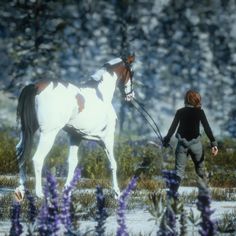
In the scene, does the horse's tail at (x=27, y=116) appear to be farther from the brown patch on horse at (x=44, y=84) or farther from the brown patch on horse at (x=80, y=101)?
the brown patch on horse at (x=80, y=101)

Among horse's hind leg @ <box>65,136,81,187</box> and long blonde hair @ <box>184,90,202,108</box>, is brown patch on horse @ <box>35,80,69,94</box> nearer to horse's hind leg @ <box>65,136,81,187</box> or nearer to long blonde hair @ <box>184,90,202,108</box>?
horse's hind leg @ <box>65,136,81,187</box>

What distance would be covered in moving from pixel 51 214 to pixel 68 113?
586 centimetres

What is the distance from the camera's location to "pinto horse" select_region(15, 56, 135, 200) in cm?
885

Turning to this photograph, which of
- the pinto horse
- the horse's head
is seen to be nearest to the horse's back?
the pinto horse

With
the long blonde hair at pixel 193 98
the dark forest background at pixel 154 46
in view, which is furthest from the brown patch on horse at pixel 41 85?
the dark forest background at pixel 154 46

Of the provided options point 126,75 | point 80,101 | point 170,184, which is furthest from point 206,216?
point 126,75

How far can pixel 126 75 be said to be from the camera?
1034cm

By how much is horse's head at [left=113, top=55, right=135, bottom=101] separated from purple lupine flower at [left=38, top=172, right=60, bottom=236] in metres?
7.06

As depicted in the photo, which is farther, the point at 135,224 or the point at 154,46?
the point at 154,46

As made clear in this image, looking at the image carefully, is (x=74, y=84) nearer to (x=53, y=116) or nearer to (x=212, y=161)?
(x=53, y=116)

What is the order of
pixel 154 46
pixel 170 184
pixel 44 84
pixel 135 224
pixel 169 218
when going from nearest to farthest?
pixel 169 218, pixel 170 184, pixel 135 224, pixel 44 84, pixel 154 46

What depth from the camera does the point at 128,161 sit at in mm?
13781

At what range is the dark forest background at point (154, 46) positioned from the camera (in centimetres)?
Result: 3822

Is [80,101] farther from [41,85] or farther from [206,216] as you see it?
[206,216]
